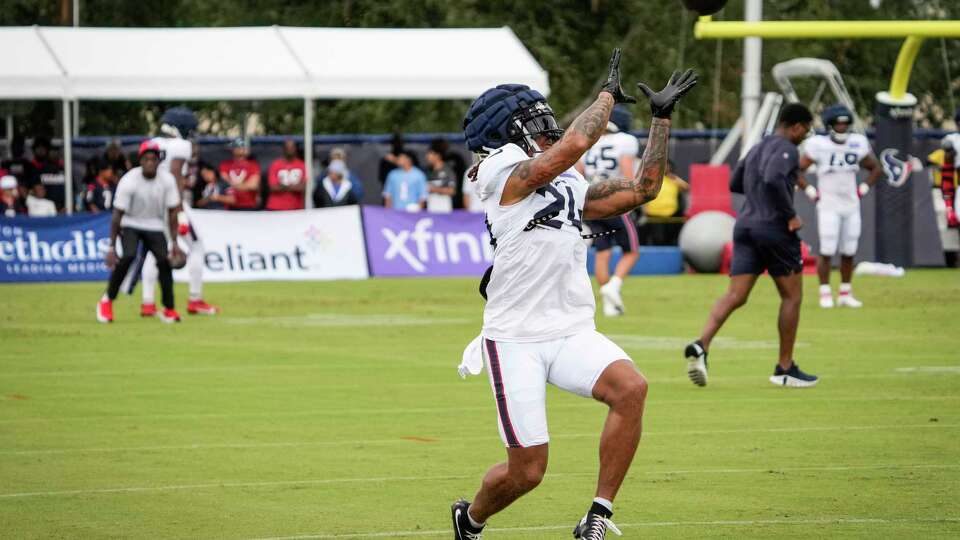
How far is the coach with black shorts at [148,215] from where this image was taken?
738 inches

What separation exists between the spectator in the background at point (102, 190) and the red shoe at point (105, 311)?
8540 mm

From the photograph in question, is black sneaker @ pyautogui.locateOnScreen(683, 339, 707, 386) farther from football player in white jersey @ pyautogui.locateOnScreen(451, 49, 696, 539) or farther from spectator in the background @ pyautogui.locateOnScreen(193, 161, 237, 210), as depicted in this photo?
spectator in the background @ pyautogui.locateOnScreen(193, 161, 237, 210)

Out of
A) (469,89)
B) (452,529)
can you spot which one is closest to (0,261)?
(469,89)

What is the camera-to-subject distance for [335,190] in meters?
27.9

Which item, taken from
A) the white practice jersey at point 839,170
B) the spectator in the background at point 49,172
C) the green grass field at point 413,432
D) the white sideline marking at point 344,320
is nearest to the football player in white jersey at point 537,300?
the green grass field at point 413,432

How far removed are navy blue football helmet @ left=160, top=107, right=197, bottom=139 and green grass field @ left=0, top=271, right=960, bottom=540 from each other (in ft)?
7.00

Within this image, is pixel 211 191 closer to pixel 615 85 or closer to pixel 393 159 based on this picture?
pixel 393 159

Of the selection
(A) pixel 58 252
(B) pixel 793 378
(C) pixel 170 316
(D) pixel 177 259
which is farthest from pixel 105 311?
(B) pixel 793 378

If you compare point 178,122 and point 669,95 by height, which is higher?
point 669,95

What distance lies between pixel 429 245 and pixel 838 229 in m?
7.02

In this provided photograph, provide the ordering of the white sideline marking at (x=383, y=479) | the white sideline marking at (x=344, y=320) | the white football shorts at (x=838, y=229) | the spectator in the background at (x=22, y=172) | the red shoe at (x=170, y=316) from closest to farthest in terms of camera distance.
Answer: the white sideline marking at (x=383, y=479) → the white sideline marking at (x=344, y=320) → the red shoe at (x=170, y=316) → the white football shorts at (x=838, y=229) → the spectator in the background at (x=22, y=172)

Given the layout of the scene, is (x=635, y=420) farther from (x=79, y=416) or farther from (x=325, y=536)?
(x=79, y=416)

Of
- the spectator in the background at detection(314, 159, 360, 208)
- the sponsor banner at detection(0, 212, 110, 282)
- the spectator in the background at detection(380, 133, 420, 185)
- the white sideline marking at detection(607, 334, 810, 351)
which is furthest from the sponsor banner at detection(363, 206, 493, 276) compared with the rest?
the white sideline marking at detection(607, 334, 810, 351)

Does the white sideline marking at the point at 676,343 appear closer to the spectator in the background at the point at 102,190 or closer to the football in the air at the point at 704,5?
the football in the air at the point at 704,5
